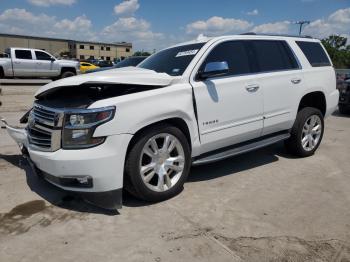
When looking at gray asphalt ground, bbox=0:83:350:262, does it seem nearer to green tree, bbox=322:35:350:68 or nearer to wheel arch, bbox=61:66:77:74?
wheel arch, bbox=61:66:77:74

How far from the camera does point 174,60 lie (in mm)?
4957

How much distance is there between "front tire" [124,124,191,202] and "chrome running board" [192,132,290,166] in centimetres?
26

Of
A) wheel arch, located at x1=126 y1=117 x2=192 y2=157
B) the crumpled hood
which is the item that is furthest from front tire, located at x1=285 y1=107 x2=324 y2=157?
the crumpled hood

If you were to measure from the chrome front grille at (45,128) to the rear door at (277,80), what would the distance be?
2.65 m

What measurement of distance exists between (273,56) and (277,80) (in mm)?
415

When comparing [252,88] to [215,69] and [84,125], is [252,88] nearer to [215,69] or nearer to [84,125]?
[215,69]

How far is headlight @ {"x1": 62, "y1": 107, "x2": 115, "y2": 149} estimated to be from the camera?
3.64 metres

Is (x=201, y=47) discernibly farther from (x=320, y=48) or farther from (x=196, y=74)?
(x=320, y=48)

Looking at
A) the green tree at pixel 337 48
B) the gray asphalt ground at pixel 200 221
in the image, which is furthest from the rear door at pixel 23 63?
the green tree at pixel 337 48

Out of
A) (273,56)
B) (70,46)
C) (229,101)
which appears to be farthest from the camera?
(70,46)

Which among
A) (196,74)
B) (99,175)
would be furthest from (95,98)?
(196,74)

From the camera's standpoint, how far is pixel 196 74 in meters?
4.50

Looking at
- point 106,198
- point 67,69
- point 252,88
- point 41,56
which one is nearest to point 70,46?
point 67,69

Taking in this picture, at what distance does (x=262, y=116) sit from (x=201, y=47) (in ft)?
4.08
